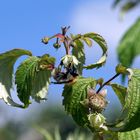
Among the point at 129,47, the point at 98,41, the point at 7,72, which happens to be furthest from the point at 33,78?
the point at 129,47

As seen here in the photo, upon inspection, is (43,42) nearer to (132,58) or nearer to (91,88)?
(91,88)

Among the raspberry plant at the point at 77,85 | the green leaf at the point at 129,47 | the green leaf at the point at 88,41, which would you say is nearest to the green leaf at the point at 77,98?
the raspberry plant at the point at 77,85

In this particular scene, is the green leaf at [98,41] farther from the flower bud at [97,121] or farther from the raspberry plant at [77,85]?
the flower bud at [97,121]

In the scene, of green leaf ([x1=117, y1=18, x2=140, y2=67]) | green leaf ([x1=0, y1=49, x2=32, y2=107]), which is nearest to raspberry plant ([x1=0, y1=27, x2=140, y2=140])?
green leaf ([x1=0, y1=49, x2=32, y2=107])

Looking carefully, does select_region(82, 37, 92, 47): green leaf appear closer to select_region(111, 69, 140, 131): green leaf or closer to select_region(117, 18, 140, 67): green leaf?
select_region(111, 69, 140, 131): green leaf

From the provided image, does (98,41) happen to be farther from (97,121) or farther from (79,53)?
(97,121)
